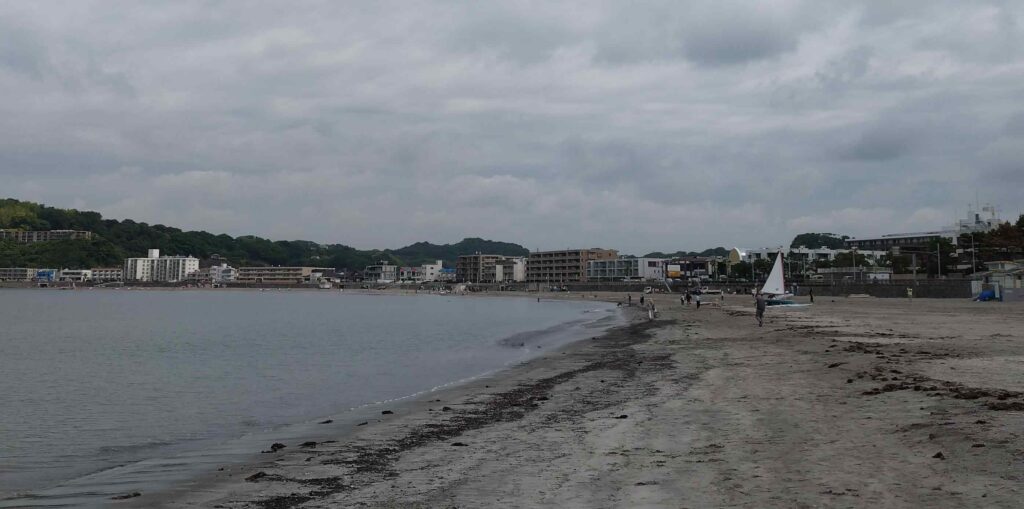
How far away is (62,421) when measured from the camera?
56.4ft

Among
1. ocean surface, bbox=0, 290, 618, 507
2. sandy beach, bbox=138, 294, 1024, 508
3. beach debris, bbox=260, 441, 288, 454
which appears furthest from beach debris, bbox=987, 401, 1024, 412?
ocean surface, bbox=0, 290, 618, 507

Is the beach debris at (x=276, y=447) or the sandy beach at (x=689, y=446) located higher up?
the sandy beach at (x=689, y=446)

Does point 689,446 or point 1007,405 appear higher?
point 1007,405

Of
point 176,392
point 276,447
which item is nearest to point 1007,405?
point 276,447

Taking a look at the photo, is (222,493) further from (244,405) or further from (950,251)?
(950,251)

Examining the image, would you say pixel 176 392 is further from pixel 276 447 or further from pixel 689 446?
pixel 689 446

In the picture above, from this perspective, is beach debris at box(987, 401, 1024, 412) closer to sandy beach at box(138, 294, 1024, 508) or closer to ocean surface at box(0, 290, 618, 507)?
sandy beach at box(138, 294, 1024, 508)

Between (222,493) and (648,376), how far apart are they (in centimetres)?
1371

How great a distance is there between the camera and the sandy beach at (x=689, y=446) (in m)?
7.69

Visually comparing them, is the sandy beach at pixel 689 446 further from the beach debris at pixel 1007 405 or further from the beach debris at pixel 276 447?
the beach debris at pixel 276 447

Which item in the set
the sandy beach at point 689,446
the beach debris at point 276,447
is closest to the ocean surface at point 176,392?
the beach debris at point 276,447

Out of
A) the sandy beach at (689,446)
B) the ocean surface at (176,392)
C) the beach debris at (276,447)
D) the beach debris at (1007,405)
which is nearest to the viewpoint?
the sandy beach at (689,446)

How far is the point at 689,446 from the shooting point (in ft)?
33.6

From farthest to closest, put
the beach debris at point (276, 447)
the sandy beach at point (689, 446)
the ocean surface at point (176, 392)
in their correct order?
1. the beach debris at point (276, 447)
2. the ocean surface at point (176, 392)
3. the sandy beach at point (689, 446)
